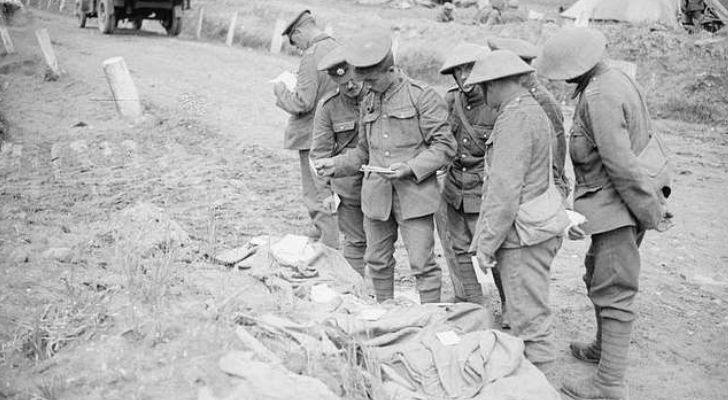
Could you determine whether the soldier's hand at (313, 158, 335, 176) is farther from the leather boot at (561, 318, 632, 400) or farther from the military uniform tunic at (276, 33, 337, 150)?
→ the leather boot at (561, 318, 632, 400)

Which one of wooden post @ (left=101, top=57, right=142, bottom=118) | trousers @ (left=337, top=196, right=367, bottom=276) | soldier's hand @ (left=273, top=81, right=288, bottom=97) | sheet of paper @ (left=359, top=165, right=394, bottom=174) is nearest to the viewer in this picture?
sheet of paper @ (left=359, top=165, right=394, bottom=174)

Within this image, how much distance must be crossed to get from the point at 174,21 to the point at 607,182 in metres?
16.9

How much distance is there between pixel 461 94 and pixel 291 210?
2905 mm

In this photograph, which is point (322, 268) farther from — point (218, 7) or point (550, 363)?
point (218, 7)

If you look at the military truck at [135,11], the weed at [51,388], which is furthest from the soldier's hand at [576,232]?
the military truck at [135,11]

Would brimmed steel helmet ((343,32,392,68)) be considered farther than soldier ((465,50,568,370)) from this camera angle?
Yes

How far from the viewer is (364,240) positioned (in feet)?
17.0

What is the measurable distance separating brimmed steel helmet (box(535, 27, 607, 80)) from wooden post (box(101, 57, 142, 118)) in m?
7.17

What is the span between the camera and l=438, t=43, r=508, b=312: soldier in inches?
166

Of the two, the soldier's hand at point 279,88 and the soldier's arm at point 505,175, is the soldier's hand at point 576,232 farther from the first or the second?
the soldier's hand at point 279,88

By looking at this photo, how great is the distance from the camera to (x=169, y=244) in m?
4.67

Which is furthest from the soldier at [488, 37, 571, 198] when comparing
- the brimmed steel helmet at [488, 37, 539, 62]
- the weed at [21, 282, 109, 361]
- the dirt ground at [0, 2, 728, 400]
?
the weed at [21, 282, 109, 361]

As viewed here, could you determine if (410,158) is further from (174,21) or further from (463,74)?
(174,21)

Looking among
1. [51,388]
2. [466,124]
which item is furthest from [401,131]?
[51,388]
